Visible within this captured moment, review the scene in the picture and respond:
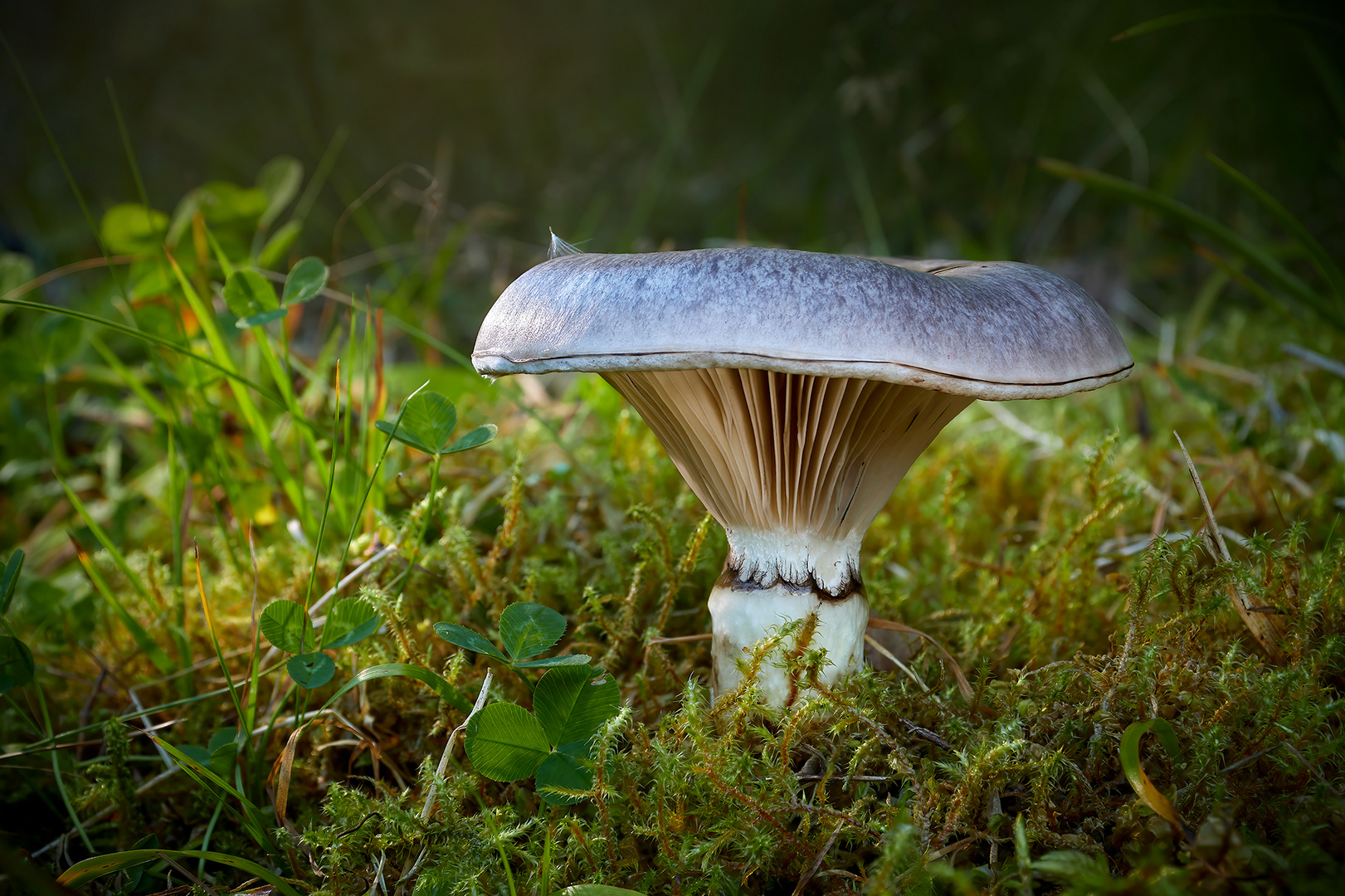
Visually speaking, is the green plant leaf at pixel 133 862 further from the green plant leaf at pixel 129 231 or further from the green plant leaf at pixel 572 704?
the green plant leaf at pixel 129 231

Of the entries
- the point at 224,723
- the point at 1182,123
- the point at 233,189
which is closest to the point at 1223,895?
the point at 224,723

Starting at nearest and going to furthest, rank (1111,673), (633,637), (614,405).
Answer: (1111,673), (633,637), (614,405)

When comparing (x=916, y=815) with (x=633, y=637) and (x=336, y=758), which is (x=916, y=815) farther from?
(x=336, y=758)

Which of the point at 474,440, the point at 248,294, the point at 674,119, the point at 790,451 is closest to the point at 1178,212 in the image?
the point at 790,451

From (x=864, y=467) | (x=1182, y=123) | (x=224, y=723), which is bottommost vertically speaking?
(x=224, y=723)

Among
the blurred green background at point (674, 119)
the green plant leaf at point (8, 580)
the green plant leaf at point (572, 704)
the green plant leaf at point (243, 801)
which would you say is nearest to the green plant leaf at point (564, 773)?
the green plant leaf at point (572, 704)

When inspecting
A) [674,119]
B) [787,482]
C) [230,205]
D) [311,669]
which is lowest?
[311,669]

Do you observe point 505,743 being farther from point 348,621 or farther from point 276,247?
point 276,247
